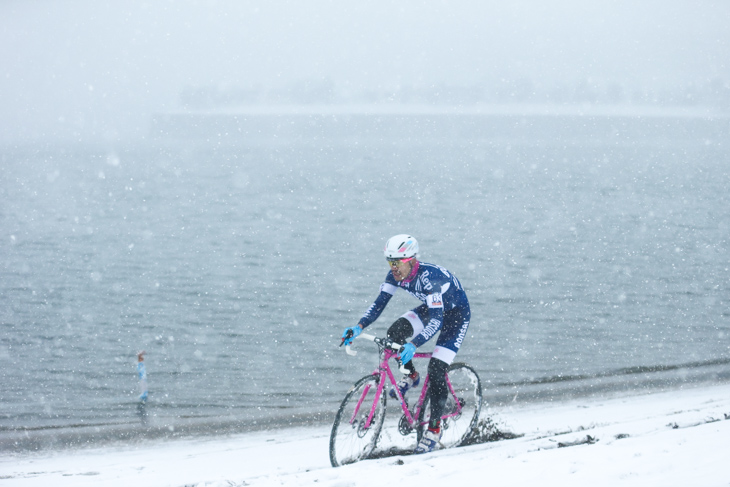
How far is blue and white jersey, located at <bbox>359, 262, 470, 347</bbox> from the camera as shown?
6.98 metres

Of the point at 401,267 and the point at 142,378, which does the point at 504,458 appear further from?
the point at 142,378

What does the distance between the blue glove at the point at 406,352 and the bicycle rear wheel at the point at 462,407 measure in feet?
4.18

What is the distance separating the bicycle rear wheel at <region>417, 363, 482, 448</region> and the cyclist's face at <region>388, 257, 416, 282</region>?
1.54 m

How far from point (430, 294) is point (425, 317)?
1.66 ft

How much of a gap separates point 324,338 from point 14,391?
23.8ft

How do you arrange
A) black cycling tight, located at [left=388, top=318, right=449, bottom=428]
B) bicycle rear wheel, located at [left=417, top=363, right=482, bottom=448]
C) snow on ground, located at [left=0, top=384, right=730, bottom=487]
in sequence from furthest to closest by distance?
bicycle rear wheel, located at [left=417, top=363, right=482, bottom=448]
black cycling tight, located at [left=388, top=318, right=449, bottom=428]
snow on ground, located at [left=0, top=384, right=730, bottom=487]

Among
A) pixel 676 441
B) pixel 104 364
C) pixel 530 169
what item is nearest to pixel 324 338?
pixel 104 364

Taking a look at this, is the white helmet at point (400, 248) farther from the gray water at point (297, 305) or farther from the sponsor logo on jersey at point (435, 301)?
the gray water at point (297, 305)

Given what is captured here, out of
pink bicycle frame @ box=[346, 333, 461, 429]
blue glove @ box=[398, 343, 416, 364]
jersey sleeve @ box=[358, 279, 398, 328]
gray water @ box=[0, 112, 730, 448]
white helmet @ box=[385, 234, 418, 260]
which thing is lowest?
gray water @ box=[0, 112, 730, 448]

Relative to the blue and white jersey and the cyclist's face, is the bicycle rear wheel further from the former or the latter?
the cyclist's face

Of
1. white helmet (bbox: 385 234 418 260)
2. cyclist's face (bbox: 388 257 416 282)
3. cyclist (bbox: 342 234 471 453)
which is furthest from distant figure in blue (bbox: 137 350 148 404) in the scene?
white helmet (bbox: 385 234 418 260)

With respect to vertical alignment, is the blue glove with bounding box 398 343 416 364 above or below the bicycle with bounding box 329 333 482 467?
above

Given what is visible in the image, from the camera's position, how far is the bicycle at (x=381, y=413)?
22.7 feet

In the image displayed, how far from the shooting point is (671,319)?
19172mm
